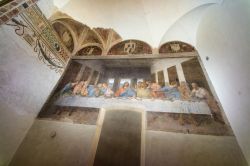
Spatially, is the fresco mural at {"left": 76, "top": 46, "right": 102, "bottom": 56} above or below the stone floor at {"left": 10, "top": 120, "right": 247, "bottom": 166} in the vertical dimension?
above

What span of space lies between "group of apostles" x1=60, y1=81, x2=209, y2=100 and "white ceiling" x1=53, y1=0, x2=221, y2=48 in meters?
2.00

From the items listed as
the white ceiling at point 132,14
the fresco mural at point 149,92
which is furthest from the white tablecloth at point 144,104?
the white ceiling at point 132,14

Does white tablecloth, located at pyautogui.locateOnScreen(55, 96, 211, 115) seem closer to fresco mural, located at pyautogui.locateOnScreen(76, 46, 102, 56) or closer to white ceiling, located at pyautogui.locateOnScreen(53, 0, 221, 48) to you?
fresco mural, located at pyautogui.locateOnScreen(76, 46, 102, 56)

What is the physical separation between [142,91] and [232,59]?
8.42 feet

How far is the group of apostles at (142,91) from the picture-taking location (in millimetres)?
4734

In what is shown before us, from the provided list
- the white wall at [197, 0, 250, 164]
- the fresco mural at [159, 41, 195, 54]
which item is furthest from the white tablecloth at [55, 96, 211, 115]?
the fresco mural at [159, 41, 195, 54]

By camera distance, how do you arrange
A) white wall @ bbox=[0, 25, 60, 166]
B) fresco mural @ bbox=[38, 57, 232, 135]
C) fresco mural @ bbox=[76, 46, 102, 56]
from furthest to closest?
fresco mural @ bbox=[76, 46, 102, 56], fresco mural @ bbox=[38, 57, 232, 135], white wall @ bbox=[0, 25, 60, 166]

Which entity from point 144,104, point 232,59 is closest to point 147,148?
point 144,104

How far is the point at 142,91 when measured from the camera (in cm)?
510

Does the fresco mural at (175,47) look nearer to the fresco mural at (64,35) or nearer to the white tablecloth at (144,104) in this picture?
the white tablecloth at (144,104)

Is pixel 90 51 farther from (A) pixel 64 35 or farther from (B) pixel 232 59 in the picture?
(B) pixel 232 59

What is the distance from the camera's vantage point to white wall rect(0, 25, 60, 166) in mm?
3967

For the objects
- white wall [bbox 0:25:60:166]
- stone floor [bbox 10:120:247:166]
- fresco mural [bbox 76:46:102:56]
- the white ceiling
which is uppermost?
the white ceiling

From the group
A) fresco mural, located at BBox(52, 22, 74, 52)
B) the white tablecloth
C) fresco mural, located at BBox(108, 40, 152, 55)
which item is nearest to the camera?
the white tablecloth
